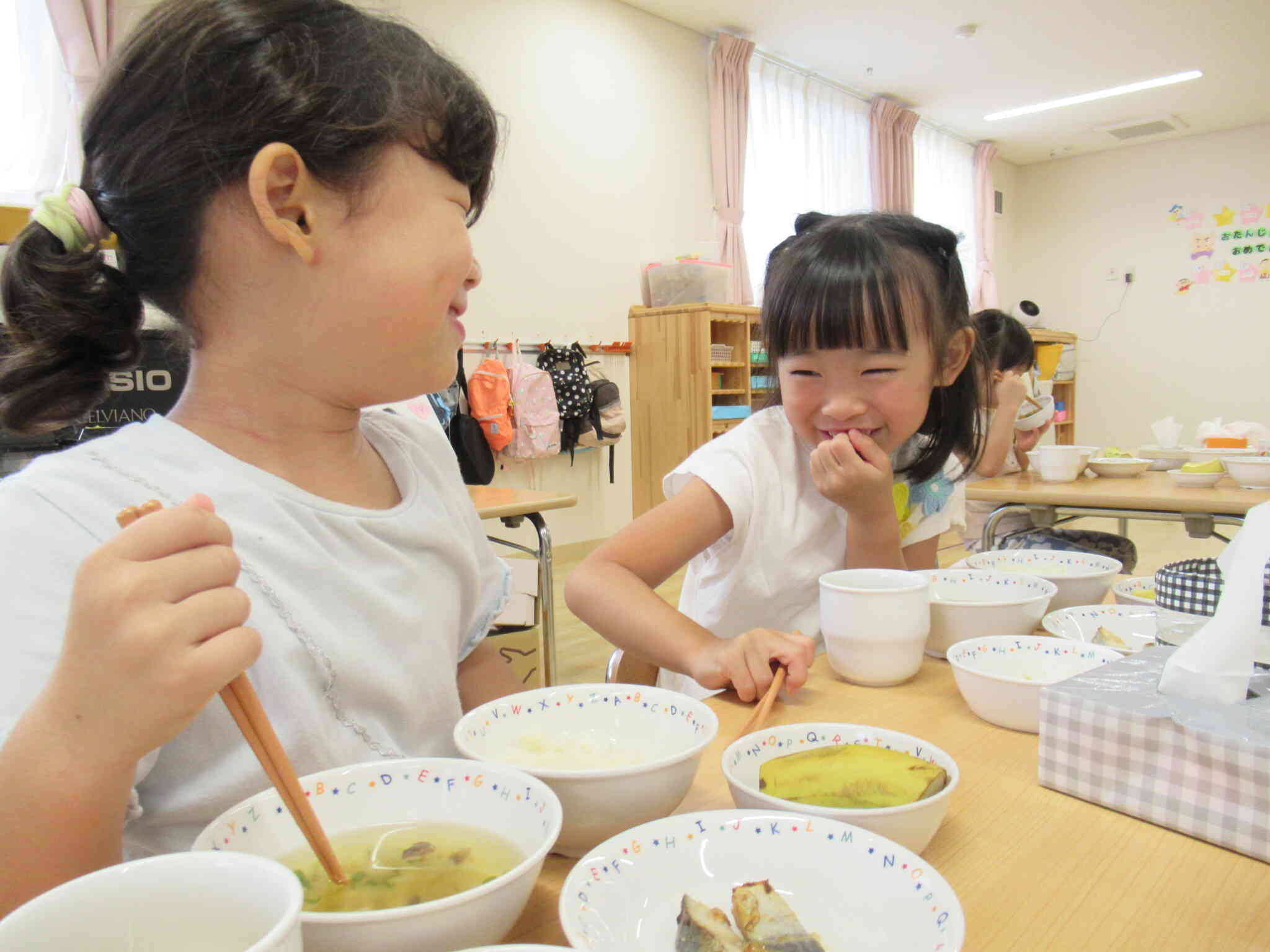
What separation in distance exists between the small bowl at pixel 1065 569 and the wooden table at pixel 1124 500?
3.79ft

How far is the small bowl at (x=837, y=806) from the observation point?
494 mm

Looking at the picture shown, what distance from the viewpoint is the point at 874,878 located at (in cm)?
45

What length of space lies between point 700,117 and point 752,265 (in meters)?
0.99

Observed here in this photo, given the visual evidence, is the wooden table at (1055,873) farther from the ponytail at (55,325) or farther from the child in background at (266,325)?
the ponytail at (55,325)

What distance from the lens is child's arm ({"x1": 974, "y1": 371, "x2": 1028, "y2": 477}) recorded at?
2.89 metres

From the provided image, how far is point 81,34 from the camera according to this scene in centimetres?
291

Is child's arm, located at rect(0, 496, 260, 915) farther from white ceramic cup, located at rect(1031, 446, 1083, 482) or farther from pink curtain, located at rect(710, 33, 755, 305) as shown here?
pink curtain, located at rect(710, 33, 755, 305)

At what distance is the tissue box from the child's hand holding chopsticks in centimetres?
56

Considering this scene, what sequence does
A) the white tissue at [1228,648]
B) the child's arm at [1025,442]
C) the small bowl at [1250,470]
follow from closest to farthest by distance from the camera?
the white tissue at [1228,648], the small bowl at [1250,470], the child's arm at [1025,442]

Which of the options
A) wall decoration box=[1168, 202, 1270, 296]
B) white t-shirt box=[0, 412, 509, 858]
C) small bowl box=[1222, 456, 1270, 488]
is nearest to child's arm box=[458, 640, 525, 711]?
white t-shirt box=[0, 412, 509, 858]

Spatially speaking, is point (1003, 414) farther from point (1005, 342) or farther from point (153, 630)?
point (153, 630)

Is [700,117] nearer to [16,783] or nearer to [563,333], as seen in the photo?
[563,333]

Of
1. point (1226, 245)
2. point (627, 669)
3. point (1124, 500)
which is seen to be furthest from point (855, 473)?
point (1226, 245)

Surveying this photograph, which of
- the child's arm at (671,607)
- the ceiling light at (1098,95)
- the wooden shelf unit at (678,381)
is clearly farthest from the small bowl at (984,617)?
the ceiling light at (1098,95)
